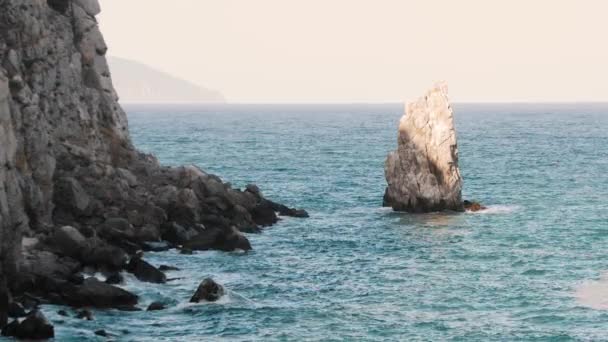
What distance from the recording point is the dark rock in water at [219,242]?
232 ft

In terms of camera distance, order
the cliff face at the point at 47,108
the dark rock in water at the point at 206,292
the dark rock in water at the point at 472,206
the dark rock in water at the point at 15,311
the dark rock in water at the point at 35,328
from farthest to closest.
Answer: the dark rock in water at the point at 472,206, the cliff face at the point at 47,108, the dark rock in water at the point at 206,292, the dark rock in water at the point at 15,311, the dark rock in water at the point at 35,328

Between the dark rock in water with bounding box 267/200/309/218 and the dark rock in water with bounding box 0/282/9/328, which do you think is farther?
the dark rock in water with bounding box 267/200/309/218

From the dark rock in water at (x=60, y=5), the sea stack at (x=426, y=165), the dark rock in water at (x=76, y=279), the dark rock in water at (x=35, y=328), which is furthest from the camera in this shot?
the sea stack at (x=426, y=165)

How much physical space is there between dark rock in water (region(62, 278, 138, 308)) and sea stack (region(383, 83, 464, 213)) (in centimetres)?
3742

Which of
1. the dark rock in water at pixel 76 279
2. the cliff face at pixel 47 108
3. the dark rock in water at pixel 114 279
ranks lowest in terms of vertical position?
the dark rock in water at pixel 114 279

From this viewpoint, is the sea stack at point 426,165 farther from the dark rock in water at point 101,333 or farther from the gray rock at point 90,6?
the dark rock in water at point 101,333

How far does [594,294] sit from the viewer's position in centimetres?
5775

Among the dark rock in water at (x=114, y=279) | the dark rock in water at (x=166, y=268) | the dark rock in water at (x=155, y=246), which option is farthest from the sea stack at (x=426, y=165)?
the dark rock in water at (x=114, y=279)

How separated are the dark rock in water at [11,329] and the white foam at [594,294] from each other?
2906 cm

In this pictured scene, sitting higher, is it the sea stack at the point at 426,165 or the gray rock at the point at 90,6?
the gray rock at the point at 90,6

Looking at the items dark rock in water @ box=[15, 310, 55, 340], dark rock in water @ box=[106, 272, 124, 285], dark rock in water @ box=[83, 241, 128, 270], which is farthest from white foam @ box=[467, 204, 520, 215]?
dark rock in water @ box=[15, 310, 55, 340]

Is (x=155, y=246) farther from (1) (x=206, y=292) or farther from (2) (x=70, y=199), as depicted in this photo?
(1) (x=206, y=292)

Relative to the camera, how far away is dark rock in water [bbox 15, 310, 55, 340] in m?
46.4

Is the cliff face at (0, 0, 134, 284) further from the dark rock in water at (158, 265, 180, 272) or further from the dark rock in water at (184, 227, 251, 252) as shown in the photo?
the dark rock in water at (184, 227, 251, 252)
